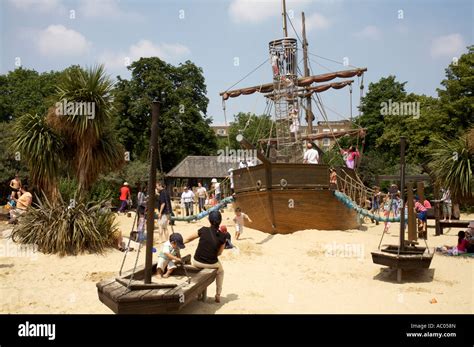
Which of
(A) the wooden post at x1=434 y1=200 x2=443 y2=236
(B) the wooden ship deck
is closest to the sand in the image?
(B) the wooden ship deck

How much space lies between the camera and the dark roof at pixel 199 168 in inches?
1684

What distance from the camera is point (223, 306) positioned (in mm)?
7680

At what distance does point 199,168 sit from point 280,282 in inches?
1353

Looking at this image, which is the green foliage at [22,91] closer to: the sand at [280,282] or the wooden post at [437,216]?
the sand at [280,282]

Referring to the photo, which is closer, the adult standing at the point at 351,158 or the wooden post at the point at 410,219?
the wooden post at the point at 410,219

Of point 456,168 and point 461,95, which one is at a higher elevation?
point 461,95

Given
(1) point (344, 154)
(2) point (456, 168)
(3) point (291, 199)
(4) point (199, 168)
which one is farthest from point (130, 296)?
(4) point (199, 168)

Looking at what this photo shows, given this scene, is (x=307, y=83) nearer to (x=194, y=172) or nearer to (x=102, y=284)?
(x=102, y=284)

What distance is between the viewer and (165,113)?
43.7 meters

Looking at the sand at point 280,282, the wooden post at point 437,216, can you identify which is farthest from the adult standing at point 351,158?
the sand at point 280,282

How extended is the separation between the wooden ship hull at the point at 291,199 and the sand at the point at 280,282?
2440 mm

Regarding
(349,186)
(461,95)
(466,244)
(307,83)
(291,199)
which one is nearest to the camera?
(466,244)

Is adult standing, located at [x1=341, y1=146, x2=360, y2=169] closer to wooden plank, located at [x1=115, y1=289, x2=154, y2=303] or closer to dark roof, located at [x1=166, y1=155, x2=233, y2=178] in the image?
wooden plank, located at [x1=115, y1=289, x2=154, y2=303]

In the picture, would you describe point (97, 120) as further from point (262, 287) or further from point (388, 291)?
point (388, 291)
